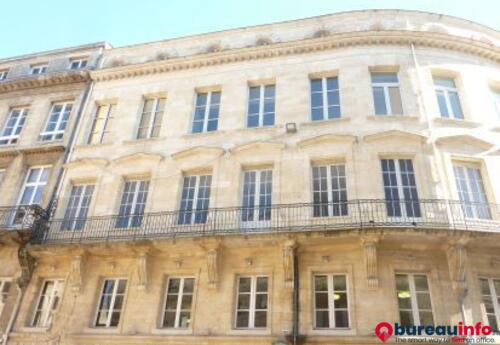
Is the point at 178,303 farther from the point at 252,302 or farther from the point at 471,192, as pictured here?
the point at 471,192

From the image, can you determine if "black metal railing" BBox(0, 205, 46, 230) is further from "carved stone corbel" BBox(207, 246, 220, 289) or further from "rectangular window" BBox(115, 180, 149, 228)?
"carved stone corbel" BBox(207, 246, 220, 289)

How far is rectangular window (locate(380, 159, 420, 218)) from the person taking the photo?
469 inches

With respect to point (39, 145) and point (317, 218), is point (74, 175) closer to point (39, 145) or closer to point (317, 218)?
point (39, 145)

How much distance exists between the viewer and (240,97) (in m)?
15.4

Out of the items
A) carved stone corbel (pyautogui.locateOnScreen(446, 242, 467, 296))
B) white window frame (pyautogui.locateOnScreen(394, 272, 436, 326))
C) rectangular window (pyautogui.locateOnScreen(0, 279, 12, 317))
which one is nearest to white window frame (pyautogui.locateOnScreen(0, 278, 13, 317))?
rectangular window (pyautogui.locateOnScreen(0, 279, 12, 317))

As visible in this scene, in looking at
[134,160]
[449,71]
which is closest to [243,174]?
[134,160]

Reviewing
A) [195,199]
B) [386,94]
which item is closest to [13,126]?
[195,199]

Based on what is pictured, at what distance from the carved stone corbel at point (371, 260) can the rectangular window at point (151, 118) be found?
29.4 ft

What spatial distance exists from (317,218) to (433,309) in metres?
3.79

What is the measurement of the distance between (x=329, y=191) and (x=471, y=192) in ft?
13.9

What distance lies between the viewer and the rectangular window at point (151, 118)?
1587 centimetres

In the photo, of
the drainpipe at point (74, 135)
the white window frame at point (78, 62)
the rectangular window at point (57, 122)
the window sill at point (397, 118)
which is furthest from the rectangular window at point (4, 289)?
the window sill at point (397, 118)

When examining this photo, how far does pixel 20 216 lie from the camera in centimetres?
1495

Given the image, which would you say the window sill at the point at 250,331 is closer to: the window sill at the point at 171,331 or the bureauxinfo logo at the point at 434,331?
the window sill at the point at 171,331
